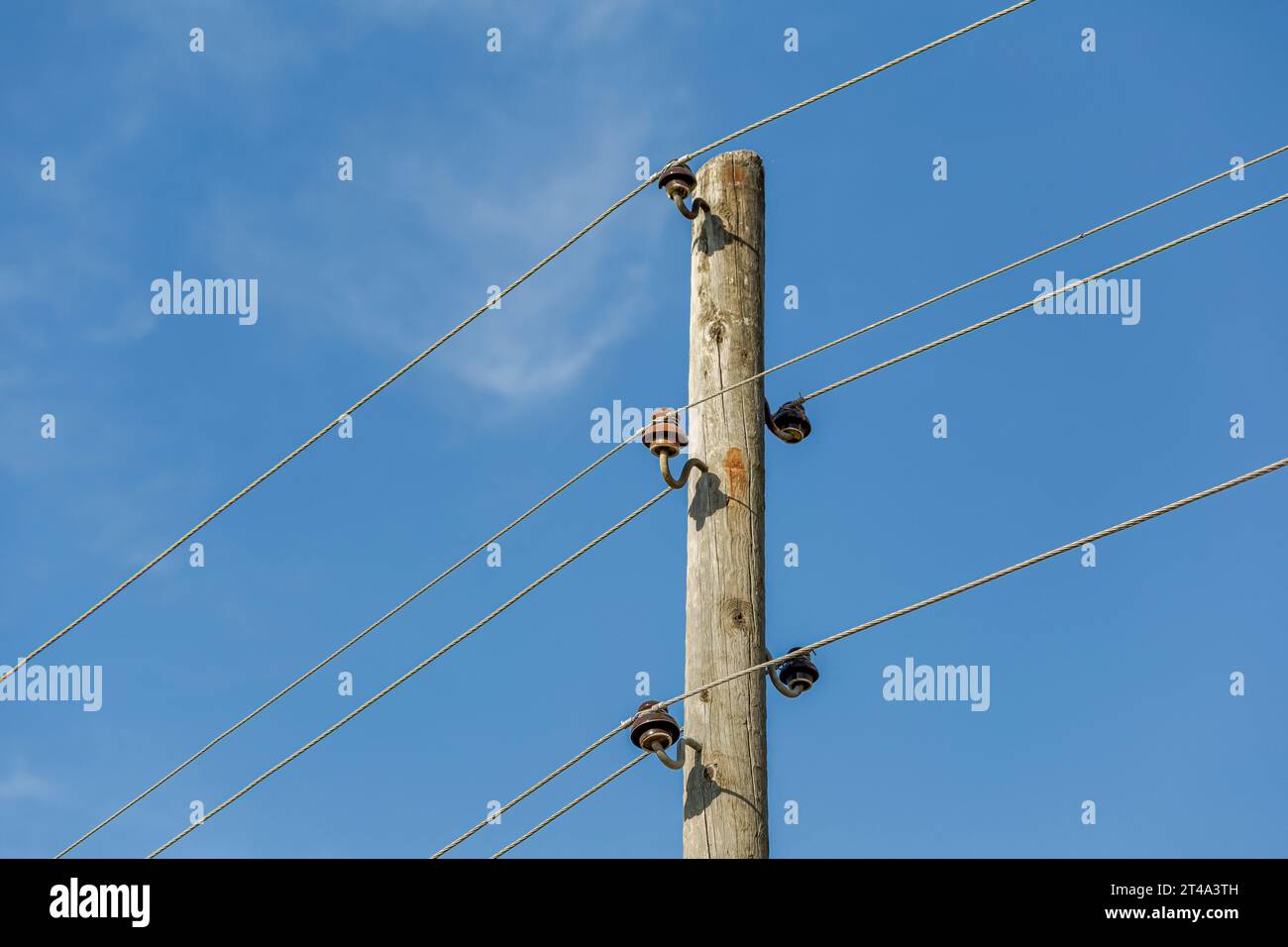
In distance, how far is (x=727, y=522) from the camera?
272 inches

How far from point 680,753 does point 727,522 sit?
41.0 inches

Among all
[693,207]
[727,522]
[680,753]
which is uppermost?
[693,207]

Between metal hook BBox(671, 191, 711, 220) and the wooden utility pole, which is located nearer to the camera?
the wooden utility pole

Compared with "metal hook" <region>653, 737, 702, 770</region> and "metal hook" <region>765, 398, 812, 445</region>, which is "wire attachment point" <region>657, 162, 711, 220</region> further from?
"metal hook" <region>653, 737, 702, 770</region>

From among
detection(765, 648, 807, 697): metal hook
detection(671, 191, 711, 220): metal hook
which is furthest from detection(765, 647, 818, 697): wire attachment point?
detection(671, 191, 711, 220): metal hook

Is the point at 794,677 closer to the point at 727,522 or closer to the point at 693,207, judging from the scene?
the point at 727,522

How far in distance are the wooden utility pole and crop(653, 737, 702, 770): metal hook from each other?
0.03 metres

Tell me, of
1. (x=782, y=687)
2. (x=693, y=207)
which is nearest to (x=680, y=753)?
(x=782, y=687)

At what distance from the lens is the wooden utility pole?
6.45 m

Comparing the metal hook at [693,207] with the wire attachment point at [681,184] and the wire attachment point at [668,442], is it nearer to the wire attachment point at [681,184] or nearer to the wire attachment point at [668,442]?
the wire attachment point at [681,184]

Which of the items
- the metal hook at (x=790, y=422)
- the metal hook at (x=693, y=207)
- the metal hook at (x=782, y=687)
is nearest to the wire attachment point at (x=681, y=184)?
the metal hook at (x=693, y=207)

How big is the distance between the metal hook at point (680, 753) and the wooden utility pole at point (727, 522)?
3 cm
